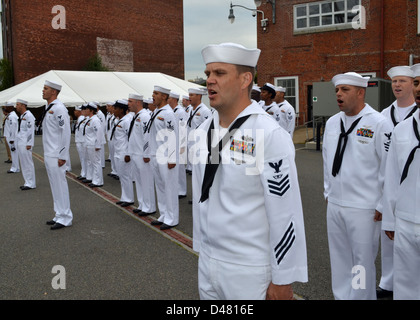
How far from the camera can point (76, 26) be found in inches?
1523

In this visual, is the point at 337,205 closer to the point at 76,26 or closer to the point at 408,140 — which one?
the point at 408,140

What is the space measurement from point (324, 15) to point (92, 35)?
989 inches

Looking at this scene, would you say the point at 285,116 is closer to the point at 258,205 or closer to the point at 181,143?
the point at 181,143

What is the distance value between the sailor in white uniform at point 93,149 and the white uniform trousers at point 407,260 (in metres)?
Result: 9.50

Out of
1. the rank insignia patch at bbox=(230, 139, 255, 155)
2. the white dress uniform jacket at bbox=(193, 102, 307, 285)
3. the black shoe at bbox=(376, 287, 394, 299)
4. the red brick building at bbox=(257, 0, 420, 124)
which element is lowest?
the black shoe at bbox=(376, 287, 394, 299)

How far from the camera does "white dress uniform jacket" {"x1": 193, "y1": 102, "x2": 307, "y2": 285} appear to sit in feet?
7.20

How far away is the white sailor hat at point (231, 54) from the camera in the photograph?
235 centimetres

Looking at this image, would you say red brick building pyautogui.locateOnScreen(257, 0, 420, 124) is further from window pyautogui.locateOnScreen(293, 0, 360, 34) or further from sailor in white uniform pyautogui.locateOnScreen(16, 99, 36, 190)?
sailor in white uniform pyautogui.locateOnScreen(16, 99, 36, 190)

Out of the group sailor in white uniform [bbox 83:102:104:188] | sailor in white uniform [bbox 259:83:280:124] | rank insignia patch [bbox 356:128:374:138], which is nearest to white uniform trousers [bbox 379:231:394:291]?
rank insignia patch [bbox 356:128:374:138]

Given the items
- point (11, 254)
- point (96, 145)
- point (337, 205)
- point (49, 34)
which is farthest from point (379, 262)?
point (49, 34)

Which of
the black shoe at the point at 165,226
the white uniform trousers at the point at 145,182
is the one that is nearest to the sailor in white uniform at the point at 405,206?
the black shoe at the point at 165,226

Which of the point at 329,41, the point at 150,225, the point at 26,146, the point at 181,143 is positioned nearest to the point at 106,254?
the point at 150,225

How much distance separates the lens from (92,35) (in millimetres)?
39812
